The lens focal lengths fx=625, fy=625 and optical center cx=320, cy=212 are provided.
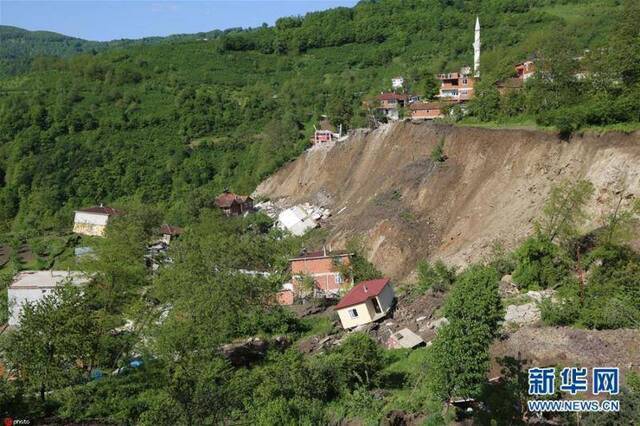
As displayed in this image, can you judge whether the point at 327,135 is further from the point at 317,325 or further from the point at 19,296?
the point at 317,325

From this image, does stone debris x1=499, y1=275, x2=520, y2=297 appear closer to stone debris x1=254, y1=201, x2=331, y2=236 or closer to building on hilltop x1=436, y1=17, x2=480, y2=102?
stone debris x1=254, y1=201, x2=331, y2=236

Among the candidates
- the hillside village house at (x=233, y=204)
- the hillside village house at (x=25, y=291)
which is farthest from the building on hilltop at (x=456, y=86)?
the hillside village house at (x=25, y=291)

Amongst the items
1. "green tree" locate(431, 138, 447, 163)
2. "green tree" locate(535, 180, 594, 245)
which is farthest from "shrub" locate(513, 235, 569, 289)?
"green tree" locate(431, 138, 447, 163)

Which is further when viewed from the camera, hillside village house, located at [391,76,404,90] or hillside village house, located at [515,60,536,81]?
hillside village house, located at [391,76,404,90]

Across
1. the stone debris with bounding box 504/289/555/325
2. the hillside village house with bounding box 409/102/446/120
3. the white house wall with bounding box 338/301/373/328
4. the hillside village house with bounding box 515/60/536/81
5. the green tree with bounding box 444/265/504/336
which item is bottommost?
the white house wall with bounding box 338/301/373/328

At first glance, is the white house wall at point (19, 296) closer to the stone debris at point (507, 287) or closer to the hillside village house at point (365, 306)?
the hillside village house at point (365, 306)

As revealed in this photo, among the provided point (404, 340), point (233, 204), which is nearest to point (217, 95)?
point (233, 204)

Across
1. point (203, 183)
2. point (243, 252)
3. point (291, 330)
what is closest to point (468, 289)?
point (291, 330)
